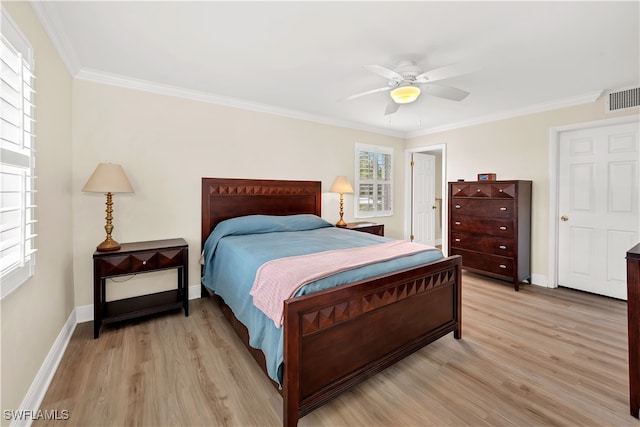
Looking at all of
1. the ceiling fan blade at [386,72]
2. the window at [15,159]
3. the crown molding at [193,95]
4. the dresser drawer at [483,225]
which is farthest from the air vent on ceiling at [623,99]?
the window at [15,159]

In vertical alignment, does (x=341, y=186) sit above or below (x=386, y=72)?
below

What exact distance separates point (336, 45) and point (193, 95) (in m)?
1.90

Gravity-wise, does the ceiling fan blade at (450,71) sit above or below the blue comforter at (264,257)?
above

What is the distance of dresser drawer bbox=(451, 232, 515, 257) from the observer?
12.2ft

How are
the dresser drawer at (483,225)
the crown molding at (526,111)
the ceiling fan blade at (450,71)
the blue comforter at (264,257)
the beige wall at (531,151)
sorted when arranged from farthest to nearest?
the dresser drawer at (483,225) < the beige wall at (531,151) < the crown molding at (526,111) < the ceiling fan blade at (450,71) < the blue comforter at (264,257)

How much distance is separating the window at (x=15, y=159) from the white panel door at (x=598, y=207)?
17.4 ft

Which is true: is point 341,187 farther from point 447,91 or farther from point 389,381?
point 389,381

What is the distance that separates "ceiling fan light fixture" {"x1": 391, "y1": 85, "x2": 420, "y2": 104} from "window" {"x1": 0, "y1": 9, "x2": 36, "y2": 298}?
2491 millimetres

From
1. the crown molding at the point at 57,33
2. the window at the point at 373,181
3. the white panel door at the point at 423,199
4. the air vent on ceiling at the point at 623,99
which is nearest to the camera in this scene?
the crown molding at the point at 57,33

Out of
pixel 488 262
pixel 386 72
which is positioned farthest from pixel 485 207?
pixel 386 72

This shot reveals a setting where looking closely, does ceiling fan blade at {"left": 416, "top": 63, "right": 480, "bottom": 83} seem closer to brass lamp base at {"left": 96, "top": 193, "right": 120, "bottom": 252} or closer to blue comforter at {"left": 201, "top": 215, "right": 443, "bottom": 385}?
blue comforter at {"left": 201, "top": 215, "right": 443, "bottom": 385}

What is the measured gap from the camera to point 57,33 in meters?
2.08

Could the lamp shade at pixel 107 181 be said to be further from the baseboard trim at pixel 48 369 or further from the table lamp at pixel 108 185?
the baseboard trim at pixel 48 369

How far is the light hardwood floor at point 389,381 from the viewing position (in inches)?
62.9
